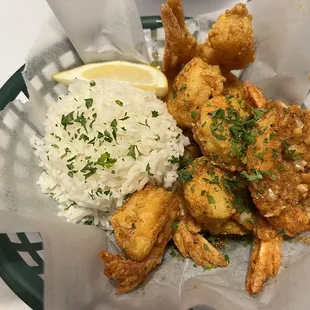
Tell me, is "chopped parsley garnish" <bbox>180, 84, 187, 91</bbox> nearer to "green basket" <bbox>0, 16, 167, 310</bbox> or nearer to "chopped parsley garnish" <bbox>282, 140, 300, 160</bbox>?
"chopped parsley garnish" <bbox>282, 140, 300, 160</bbox>

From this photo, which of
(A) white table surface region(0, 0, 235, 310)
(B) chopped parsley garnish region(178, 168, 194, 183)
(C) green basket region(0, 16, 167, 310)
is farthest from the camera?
(A) white table surface region(0, 0, 235, 310)

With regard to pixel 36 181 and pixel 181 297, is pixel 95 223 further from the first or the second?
pixel 181 297

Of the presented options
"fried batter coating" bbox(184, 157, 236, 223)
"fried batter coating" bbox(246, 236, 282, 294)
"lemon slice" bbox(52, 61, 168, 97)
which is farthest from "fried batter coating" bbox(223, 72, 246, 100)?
"fried batter coating" bbox(246, 236, 282, 294)

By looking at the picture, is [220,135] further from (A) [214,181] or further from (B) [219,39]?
(B) [219,39]

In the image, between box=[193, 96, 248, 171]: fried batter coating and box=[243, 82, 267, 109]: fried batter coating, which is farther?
box=[243, 82, 267, 109]: fried batter coating

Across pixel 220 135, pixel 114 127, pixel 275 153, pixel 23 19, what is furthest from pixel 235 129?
pixel 23 19

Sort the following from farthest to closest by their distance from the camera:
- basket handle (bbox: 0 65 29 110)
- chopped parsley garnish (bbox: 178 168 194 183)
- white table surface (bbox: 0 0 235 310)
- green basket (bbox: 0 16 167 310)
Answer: white table surface (bbox: 0 0 235 310), basket handle (bbox: 0 65 29 110), chopped parsley garnish (bbox: 178 168 194 183), green basket (bbox: 0 16 167 310)
